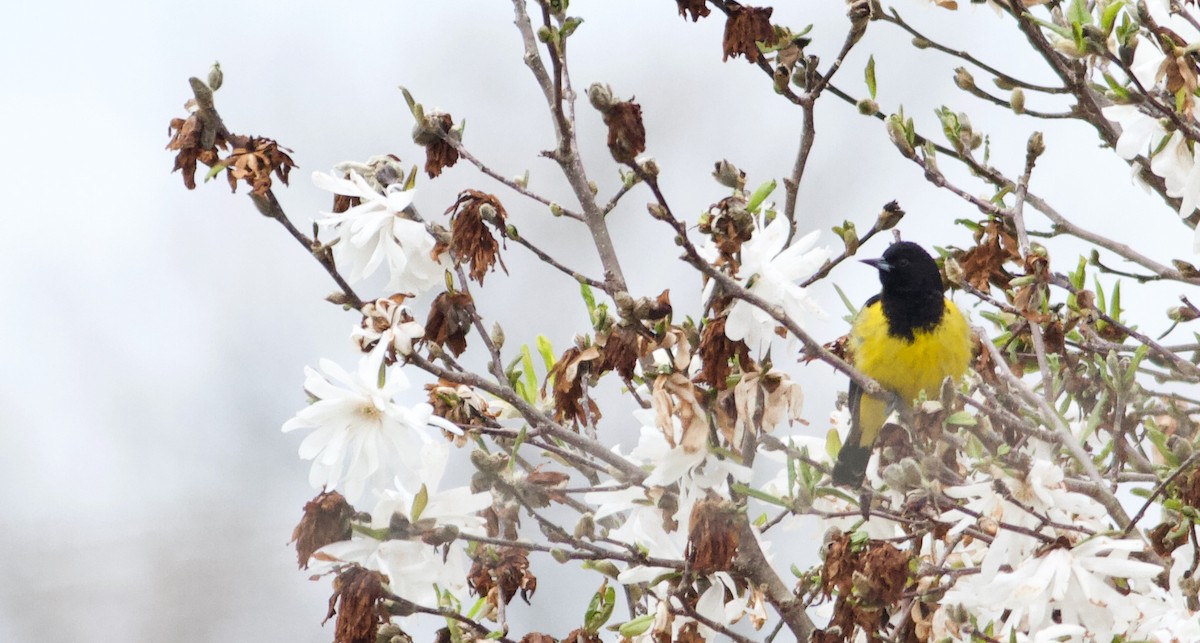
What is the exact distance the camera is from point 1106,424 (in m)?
2.29

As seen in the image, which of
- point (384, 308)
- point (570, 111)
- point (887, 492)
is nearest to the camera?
point (384, 308)

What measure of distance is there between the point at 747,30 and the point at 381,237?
61cm

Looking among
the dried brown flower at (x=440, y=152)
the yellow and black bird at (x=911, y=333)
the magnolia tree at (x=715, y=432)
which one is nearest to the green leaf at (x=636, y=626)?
the magnolia tree at (x=715, y=432)

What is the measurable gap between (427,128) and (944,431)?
0.90 metres

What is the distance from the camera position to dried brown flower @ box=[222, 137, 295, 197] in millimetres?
1728

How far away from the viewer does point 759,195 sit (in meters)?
1.72

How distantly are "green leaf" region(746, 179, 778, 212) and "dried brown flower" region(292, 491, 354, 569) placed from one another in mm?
678

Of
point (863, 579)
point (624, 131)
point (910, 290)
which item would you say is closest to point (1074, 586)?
point (863, 579)

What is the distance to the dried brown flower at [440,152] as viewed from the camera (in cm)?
190

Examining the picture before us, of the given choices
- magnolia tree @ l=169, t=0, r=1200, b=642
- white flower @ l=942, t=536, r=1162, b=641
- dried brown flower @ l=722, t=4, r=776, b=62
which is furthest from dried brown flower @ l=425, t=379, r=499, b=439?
white flower @ l=942, t=536, r=1162, b=641

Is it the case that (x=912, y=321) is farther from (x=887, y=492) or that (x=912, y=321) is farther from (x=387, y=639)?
(x=387, y=639)

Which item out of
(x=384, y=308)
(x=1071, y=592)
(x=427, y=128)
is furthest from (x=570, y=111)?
(x=1071, y=592)

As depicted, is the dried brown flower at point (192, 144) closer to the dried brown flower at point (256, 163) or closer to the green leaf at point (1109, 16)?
the dried brown flower at point (256, 163)

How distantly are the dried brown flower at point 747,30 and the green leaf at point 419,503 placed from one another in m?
0.76
